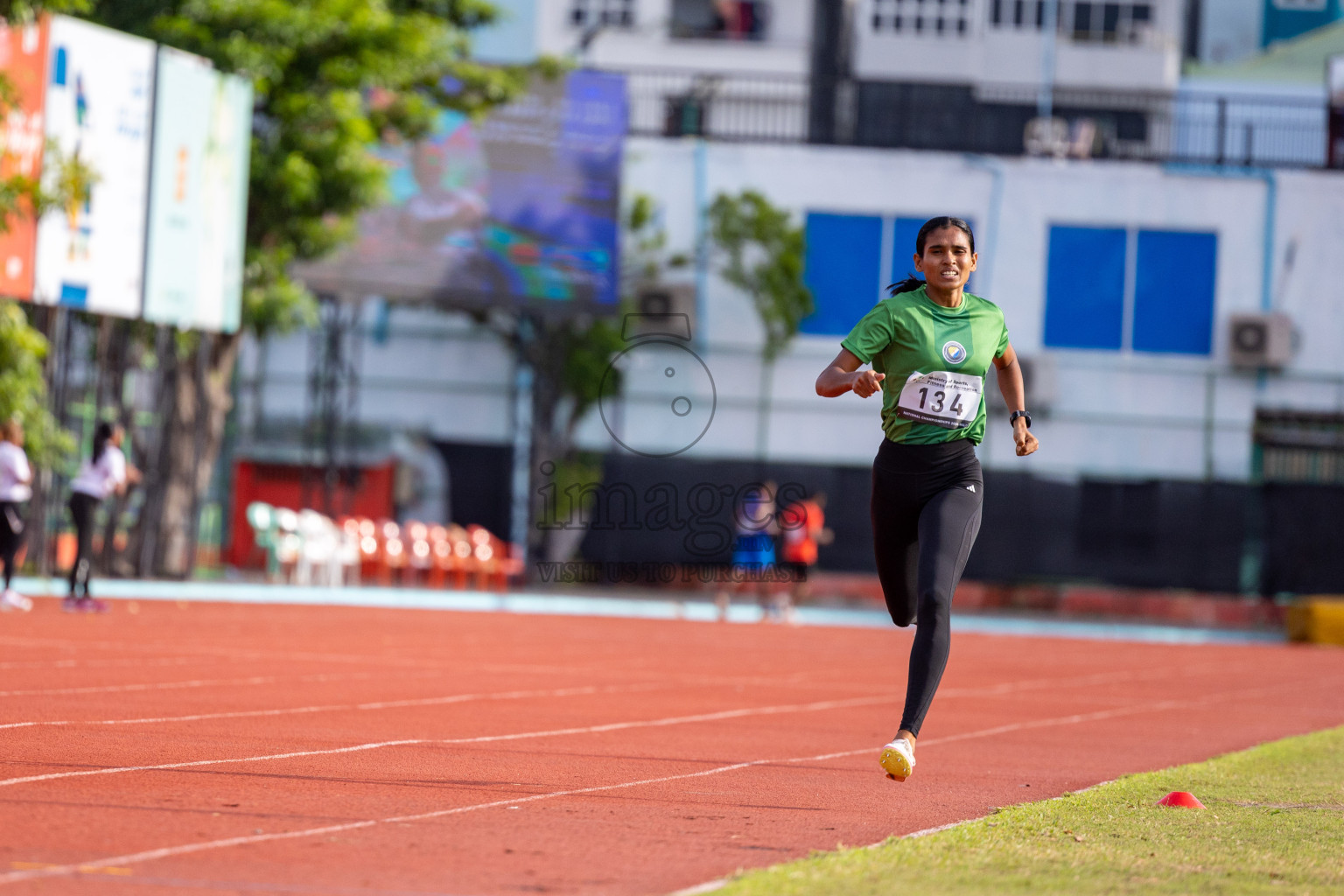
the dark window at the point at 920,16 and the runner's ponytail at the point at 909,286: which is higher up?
the dark window at the point at 920,16

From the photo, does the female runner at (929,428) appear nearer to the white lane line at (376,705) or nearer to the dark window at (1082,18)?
the white lane line at (376,705)

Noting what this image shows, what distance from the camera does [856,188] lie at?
36.8 m

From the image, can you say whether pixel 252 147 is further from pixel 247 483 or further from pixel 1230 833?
pixel 1230 833

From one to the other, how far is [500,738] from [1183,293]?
29394 mm

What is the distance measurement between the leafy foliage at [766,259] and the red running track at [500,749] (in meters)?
17.9

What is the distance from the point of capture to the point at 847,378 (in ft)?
22.2

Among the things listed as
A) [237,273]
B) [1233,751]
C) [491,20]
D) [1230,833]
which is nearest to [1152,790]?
[1230,833]

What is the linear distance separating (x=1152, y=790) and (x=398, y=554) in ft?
85.0

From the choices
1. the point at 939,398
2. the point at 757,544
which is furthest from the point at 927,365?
the point at 757,544

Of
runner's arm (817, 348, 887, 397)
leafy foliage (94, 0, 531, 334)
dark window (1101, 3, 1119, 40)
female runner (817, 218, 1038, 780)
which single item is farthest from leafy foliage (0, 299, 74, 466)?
dark window (1101, 3, 1119, 40)

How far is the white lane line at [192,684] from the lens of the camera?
1013 centimetres

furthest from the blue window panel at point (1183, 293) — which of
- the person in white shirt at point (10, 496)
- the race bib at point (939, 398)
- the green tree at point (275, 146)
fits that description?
the race bib at point (939, 398)

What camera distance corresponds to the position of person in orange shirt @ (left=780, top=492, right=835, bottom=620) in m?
26.6

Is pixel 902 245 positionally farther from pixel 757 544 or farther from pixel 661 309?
pixel 757 544
